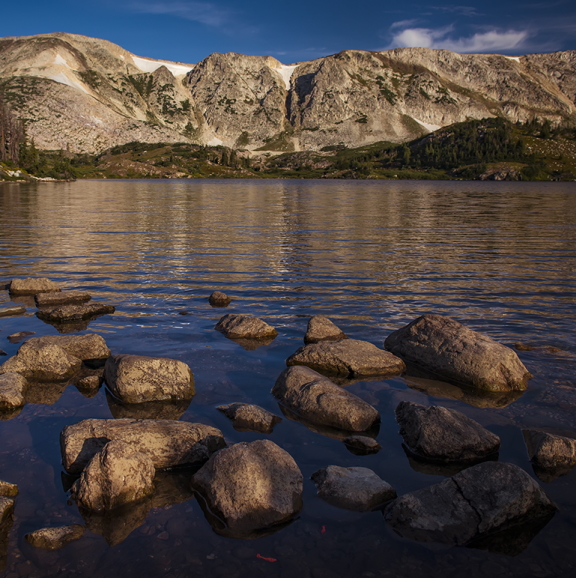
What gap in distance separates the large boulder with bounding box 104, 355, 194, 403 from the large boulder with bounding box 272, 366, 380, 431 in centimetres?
237

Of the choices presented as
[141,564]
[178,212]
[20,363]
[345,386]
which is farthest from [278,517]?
[178,212]

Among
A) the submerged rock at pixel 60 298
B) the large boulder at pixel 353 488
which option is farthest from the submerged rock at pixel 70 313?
the large boulder at pixel 353 488

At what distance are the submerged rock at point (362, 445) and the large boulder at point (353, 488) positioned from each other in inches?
40.1

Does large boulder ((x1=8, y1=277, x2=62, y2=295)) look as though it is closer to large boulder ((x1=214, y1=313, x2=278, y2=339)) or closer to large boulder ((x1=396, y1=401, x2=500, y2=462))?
large boulder ((x1=214, y1=313, x2=278, y2=339))

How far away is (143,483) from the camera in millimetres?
8109

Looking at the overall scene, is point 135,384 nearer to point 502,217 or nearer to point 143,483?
point 143,483

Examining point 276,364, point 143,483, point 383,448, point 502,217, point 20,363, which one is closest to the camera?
point 143,483

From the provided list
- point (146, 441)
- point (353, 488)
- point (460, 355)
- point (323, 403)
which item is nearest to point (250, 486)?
point (353, 488)

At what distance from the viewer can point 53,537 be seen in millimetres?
6930

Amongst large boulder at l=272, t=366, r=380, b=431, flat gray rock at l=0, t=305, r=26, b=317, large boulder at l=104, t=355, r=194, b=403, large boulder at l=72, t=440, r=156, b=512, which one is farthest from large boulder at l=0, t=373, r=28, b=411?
flat gray rock at l=0, t=305, r=26, b=317

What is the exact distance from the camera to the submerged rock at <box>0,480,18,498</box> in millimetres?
7797

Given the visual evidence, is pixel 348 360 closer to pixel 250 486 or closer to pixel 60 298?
pixel 250 486

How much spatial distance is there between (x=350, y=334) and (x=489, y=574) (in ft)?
34.5

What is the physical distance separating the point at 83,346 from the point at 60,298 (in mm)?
6993
